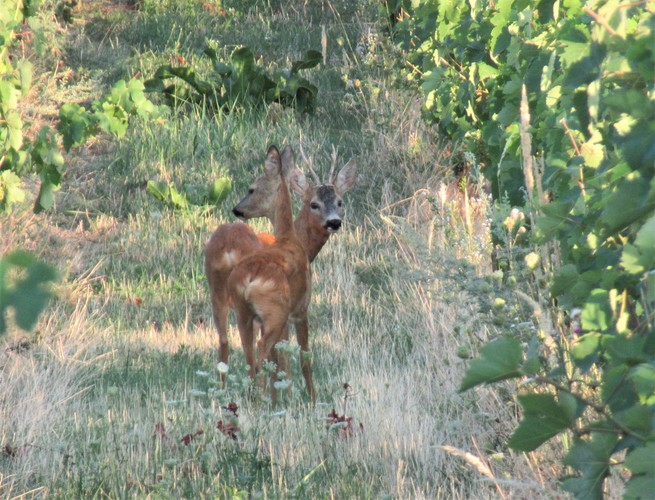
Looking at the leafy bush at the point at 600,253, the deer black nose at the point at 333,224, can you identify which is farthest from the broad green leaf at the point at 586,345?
the deer black nose at the point at 333,224

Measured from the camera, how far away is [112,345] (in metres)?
7.41

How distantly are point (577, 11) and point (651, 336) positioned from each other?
3.22 m

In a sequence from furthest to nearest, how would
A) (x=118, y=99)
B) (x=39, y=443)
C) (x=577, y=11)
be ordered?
(x=118, y=99) → (x=577, y=11) → (x=39, y=443)

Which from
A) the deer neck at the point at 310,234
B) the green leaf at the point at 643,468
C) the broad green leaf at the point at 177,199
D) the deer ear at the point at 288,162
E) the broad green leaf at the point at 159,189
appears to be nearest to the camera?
the green leaf at the point at 643,468

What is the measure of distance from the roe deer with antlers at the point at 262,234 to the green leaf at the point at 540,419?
4333 mm

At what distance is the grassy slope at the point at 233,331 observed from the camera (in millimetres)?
4531

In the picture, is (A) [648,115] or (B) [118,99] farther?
(B) [118,99]

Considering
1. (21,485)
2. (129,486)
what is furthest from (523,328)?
(21,485)

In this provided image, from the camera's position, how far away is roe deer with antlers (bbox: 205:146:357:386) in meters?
6.85

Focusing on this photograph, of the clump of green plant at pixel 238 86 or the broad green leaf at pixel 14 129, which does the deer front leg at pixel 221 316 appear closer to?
the broad green leaf at pixel 14 129

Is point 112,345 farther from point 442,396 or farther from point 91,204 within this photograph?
point 91,204

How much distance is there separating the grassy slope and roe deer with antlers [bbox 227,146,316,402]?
0.23 meters

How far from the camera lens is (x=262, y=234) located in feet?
25.2

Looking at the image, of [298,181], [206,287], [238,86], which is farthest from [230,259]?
[238,86]
